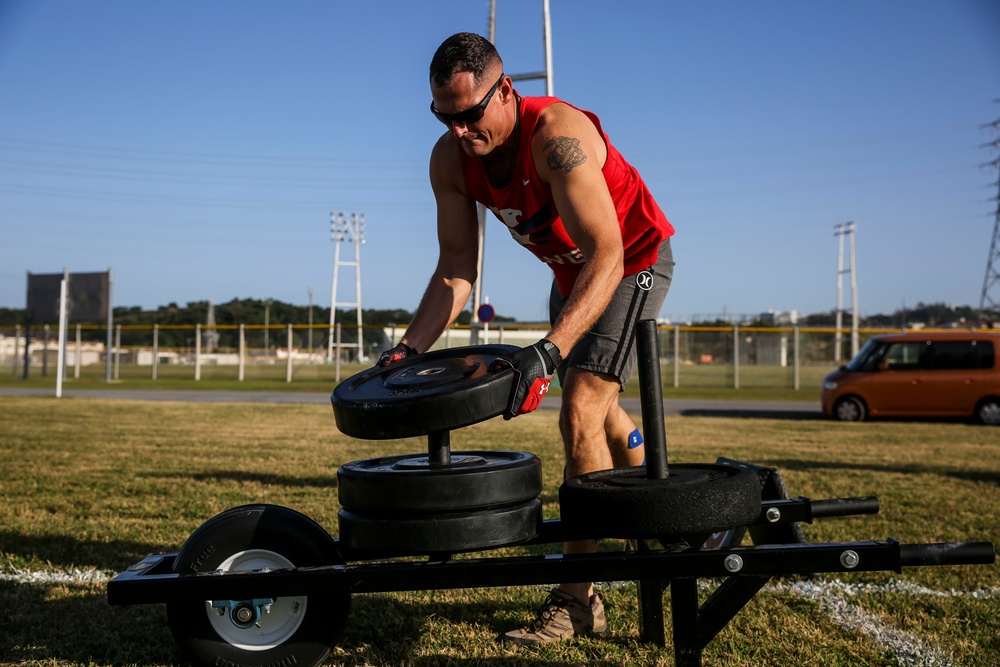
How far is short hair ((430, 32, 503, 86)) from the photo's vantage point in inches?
107

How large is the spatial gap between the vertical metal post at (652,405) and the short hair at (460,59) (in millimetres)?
1032

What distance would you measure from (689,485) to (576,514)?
35 cm

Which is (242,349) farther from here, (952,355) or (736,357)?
(952,355)

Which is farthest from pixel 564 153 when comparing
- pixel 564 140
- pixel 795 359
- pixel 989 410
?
pixel 795 359

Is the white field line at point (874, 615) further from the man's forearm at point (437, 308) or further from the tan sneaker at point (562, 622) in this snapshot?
the man's forearm at point (437, 308)

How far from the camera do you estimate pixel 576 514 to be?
251cm

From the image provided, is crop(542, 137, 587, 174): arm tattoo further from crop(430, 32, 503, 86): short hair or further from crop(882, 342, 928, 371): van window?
crop(882, 342, 928, 371): van window

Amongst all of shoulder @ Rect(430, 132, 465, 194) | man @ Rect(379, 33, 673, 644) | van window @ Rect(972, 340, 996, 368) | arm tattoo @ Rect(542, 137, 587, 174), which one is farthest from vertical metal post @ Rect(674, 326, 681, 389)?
arm tattoo @ Rect(542, 137, 587, 174)

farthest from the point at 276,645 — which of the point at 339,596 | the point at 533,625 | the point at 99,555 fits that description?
the point at 99,555

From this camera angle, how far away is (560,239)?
10.4ft

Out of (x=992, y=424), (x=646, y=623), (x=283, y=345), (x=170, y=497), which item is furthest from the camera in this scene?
(x=283, y=345)

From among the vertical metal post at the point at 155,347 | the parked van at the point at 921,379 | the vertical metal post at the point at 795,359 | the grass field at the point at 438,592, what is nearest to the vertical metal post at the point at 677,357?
the vertical metal post at the point at 795,359

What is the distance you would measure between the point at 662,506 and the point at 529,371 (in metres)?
0.53

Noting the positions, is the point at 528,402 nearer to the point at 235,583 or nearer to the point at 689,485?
the point at 689,485
